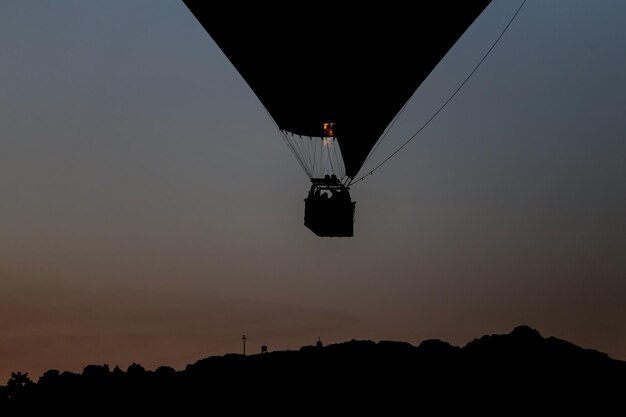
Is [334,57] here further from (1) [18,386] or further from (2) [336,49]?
(1) [18,386]

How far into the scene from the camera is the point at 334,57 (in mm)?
25797

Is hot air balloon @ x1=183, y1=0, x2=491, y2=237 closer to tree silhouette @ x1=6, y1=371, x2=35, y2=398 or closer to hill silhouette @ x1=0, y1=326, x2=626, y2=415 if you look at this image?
hill silhouette @ x1=0, y1=326, x2=626, y2=415

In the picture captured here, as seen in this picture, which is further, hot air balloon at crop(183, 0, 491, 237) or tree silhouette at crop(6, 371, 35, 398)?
tree silhouette at crop(6, 371, 35, 398)

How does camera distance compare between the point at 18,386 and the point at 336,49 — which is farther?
the point at 18,386

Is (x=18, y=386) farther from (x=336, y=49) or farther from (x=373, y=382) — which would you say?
(x=336, y=49)

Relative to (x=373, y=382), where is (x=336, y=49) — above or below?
above

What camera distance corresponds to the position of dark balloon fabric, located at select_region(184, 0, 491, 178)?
22344 millimetres

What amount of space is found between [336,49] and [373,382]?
77.7 meters

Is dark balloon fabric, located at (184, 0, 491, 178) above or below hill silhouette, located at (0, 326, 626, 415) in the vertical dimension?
above

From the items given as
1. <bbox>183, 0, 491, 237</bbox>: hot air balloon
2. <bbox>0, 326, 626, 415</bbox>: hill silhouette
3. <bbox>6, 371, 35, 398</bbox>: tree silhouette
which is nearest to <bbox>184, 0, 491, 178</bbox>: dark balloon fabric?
<bbox>183, 0, 491, 237</bbox>: hot air balloon

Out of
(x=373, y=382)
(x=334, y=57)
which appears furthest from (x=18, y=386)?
(x=334, y=57)

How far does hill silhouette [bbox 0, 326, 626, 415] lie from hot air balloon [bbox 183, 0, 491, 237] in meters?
65.4

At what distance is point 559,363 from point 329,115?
7303cm

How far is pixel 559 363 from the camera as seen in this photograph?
94.1m
